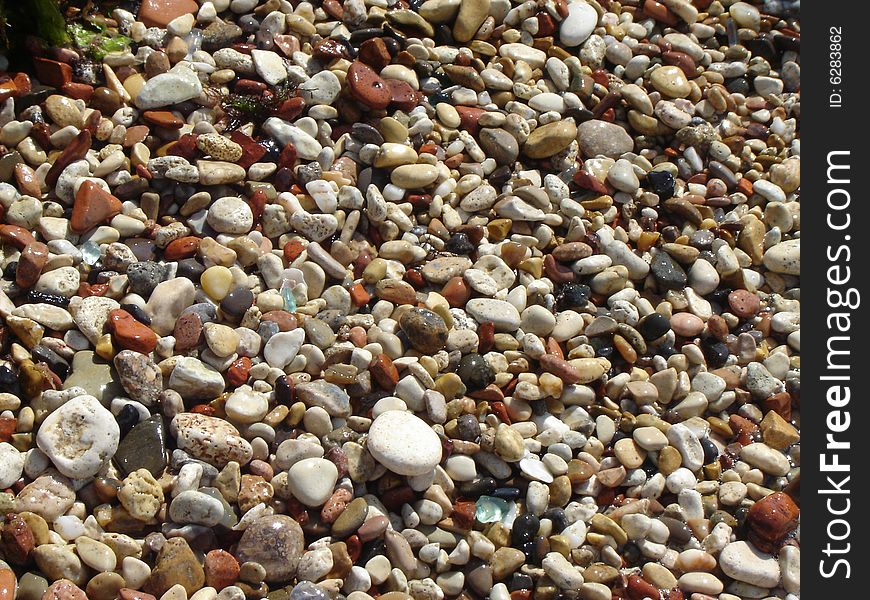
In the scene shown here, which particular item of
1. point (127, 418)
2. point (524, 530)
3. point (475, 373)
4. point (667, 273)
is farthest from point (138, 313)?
point (667, 273)

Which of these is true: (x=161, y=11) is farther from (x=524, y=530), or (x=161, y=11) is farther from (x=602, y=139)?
(x=524, y=530)

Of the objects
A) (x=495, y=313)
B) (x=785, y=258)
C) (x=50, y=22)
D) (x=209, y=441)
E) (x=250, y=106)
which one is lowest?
(x=209, y=441)

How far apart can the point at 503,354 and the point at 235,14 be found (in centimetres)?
189

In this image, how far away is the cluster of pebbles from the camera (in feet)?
8.64

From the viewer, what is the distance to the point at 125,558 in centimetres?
249

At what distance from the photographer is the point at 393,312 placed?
124 inches

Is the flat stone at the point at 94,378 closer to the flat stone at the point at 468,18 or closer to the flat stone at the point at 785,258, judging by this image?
the flat stone at the point at 468,18

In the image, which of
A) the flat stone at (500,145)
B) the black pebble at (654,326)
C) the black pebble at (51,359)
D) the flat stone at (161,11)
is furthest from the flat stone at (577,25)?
the black pebble at (51,359)

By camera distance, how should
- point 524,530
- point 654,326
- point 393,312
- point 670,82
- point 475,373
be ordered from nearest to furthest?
point 524,530
point 475,373
point 393,312
point 654,326
point 670,82

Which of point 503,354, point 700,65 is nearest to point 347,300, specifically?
point 503,354

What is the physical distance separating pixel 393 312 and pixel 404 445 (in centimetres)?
57

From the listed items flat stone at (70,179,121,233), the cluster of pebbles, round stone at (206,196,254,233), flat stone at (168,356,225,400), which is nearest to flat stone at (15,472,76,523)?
the cluster of pebbles

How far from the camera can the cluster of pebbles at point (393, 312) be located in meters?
2.63

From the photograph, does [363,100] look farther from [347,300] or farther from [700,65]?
[700,65]
